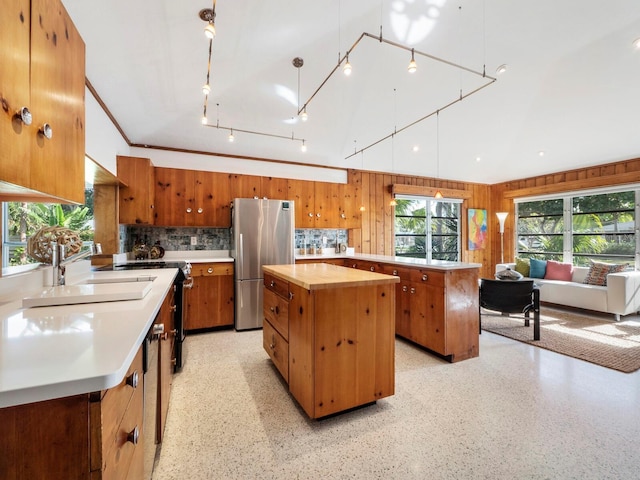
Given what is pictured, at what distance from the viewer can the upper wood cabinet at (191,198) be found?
3.91 metres

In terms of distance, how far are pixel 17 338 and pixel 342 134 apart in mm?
4395

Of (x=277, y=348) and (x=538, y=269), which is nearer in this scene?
(x=277, y=348)

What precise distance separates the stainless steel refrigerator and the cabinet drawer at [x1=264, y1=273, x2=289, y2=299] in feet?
4.23

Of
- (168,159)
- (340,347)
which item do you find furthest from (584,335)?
(168,159)

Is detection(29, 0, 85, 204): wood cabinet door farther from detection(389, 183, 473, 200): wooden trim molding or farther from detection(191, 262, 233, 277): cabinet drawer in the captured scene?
detection(389, 183, 473, 200): wooden trim molding

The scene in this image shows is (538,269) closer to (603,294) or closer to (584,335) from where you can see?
(603,294)

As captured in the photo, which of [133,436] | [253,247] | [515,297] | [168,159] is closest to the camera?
[133,436]

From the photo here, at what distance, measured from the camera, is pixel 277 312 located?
2406 mm

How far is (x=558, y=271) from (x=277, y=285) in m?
5.44

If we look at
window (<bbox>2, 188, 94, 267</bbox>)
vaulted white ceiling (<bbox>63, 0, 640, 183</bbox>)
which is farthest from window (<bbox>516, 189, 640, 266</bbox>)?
window (<bbox>2, 188, 94, 267</bbox>)

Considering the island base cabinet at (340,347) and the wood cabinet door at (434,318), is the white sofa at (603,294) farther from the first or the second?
the island base cabinet at (340,347)

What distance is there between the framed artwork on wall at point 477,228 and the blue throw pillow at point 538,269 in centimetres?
143

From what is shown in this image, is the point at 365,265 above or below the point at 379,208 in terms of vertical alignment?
below

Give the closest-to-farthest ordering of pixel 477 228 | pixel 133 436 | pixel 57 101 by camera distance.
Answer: pixel 133 436, pixel 57 101, pixel 477 228
